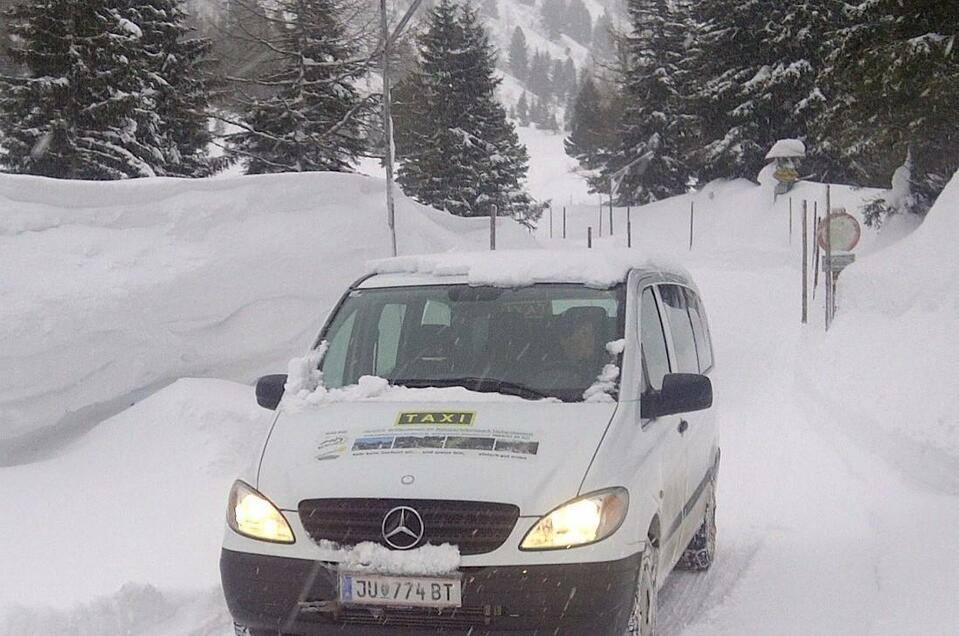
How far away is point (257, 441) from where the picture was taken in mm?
4039

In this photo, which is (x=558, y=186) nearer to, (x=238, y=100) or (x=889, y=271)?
(x=238, y=100)

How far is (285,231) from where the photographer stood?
11891 millimetres

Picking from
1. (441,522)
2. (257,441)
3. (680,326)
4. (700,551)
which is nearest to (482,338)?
(257,441)

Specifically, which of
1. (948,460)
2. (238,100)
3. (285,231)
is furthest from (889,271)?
(238,100)

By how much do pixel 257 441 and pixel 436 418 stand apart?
2.76 ft

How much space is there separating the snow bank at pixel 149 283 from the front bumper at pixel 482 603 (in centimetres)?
464

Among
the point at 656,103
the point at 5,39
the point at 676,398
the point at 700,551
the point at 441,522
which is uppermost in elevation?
the point at 5,39

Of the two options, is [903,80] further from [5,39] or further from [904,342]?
[5,39]

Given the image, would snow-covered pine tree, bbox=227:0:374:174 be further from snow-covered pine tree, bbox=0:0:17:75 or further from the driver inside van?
the driver inside van

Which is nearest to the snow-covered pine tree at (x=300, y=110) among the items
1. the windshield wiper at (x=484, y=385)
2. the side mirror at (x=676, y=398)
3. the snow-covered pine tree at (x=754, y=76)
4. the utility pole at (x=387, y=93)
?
the utility pole at (x=387, y=93)

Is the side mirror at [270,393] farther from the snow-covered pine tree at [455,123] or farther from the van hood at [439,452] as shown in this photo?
the snow-covered pine tree at [455,123]

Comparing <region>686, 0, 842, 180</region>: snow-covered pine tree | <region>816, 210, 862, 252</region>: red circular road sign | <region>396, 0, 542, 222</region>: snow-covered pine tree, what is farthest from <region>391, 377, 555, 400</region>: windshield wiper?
<region>686, 0, 842, 180</region>: snow-covered pine tree

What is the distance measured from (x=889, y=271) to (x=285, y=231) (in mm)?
9651

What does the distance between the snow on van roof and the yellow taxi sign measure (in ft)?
3.34
